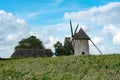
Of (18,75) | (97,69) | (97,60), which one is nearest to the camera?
(18,75)

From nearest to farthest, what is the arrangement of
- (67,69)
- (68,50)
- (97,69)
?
1. (97,69)
2. (67,69)
3. (68,50)

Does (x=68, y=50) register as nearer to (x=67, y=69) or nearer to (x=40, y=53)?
(x=40, y=53)

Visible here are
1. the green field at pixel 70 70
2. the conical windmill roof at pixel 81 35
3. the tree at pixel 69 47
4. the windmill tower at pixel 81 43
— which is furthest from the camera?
the tree at pixel 69 47

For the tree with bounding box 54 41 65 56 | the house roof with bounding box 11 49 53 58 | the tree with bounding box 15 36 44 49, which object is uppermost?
the tree with bounding box 15 36 44 49

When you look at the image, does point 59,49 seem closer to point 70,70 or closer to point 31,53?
point 31,53

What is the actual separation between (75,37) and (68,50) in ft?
52.4

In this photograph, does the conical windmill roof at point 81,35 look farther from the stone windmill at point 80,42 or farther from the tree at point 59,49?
the tree at point 59,49

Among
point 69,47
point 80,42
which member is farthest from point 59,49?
point 80,42

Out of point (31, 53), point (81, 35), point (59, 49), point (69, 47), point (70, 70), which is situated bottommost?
point (70, 70)

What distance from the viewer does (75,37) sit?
200 ft

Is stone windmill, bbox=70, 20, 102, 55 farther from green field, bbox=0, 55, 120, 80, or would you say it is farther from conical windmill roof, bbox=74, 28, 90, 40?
green field, bbox=0, 55, 120, 80

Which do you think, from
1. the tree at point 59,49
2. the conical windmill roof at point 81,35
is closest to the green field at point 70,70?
the conical windmill roof at point 81,35

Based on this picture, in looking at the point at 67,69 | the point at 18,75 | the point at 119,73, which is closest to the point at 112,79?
the point at 119,73

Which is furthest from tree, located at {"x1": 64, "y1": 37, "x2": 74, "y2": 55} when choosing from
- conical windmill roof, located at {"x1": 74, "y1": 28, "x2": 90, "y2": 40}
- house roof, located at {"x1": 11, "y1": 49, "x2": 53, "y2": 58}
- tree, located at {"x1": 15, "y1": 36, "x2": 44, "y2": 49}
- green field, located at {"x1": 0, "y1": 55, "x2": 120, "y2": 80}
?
green field, located at {"x1": 0, "y1": 55, "x2": 120, "y2": 80}
